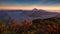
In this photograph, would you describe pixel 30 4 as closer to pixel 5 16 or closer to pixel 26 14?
pixel 26 14

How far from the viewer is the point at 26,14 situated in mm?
1226

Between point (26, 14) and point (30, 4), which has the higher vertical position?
point (30, 4)

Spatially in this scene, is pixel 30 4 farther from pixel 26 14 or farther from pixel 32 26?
pixel 32 26

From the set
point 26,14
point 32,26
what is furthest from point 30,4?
point 32,26

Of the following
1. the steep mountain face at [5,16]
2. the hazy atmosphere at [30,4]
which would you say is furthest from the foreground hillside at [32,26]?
the hazy atmosphere at [30,4]

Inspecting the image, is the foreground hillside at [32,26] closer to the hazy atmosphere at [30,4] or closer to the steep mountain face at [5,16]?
the steep mountain face at [5,16]

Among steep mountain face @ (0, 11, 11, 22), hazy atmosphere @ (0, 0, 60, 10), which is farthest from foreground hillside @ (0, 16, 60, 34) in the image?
hazy atmosphere @ (0, 0, 60, 10)

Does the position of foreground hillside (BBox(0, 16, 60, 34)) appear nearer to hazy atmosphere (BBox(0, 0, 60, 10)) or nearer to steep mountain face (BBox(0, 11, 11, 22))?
steep mountain face (BBox(0, 11, 11, 22))

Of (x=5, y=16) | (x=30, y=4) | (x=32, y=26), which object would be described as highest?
(x=30, y=4)

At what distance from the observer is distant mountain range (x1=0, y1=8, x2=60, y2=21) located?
1212mm

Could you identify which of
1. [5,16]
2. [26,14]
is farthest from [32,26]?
[5,16]

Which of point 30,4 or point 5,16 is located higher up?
point 30,4

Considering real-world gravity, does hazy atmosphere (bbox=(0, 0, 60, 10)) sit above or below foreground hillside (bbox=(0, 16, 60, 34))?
above

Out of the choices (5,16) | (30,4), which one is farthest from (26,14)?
(5,16)
